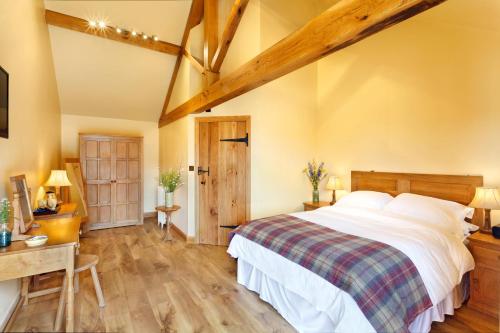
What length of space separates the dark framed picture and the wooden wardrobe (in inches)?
102

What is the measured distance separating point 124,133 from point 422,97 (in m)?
5.26

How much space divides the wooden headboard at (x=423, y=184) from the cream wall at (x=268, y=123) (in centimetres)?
90

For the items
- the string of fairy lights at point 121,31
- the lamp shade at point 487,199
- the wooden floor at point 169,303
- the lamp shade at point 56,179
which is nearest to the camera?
the wooden floor at point 169,303

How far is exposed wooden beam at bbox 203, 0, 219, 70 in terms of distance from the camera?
11.0ft

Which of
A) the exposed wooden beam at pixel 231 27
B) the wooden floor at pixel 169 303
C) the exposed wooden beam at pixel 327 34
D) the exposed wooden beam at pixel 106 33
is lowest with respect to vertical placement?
the wooden floor at pixel 169 303

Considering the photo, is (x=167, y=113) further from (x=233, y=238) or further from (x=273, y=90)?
(x=233, y=238)

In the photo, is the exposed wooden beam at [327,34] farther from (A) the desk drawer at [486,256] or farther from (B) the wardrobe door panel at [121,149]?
(B) the wardrobe door panel at [121,149]

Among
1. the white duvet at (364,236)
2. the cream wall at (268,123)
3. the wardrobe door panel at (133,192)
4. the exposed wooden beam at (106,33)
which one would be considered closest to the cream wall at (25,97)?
the exposed wooden beam at (106,33)

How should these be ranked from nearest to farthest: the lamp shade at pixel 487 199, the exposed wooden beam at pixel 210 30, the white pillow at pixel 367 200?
the lamp shade at pixel 487 199, the white pillow at pixel 367 200, the exposed wooden beam at pixel 210 30

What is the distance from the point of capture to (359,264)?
5.16ft

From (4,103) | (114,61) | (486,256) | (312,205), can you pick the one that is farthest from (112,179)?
(486,256)

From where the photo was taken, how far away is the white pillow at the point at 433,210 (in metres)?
2.31

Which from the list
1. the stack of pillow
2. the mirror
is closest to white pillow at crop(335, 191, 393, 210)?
the stack of pillow

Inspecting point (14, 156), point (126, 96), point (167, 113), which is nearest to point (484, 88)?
point (14, 156)
